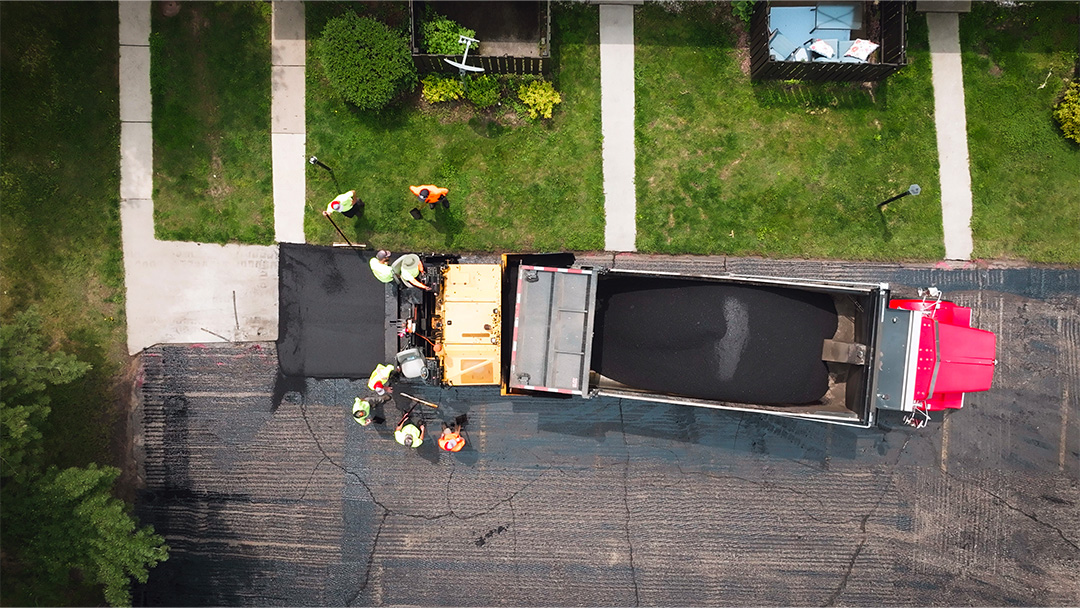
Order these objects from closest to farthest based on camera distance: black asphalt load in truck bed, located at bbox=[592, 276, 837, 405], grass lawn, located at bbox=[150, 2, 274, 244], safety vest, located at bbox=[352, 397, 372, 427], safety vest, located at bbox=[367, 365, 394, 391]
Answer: black asphalt load in truck bed, located at bbox=[592, 276, 837, 405]
safety vest, located at bbox=[367, 365, 394, 391]
safety vest, located at bbox=[352, 397, 372, 427]
grass lawn, located at bbox=[150, 2, 274, 244]

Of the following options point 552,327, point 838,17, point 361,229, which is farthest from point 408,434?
point 838,17

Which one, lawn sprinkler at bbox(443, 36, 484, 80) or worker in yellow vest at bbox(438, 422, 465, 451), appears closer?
worker in yellow vest at bbox(438, 422, 465, 451)

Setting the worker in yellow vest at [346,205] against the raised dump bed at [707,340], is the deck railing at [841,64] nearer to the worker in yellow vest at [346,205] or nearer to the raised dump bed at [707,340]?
the raised dump bed at [707,340]

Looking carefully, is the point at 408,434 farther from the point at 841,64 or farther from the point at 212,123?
the point at 841,64

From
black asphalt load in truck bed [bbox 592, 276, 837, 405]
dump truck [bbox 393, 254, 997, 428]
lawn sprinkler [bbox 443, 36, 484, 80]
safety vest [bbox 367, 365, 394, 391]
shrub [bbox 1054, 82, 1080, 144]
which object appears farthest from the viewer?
shrub [bbox 1054, 82, 1080, 144]

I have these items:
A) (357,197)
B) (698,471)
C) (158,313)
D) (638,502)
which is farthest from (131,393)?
(698,471)

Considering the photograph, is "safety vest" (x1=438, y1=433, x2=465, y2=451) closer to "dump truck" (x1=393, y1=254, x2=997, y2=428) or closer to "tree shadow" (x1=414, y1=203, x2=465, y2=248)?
"dump truck" (x1=393, y1=254, x2=997, y2=428)

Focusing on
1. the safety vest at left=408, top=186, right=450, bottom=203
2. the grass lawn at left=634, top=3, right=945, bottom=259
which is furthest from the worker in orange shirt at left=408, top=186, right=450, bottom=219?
the grass lawn at left=634, top=3, right=945, bottom=259
